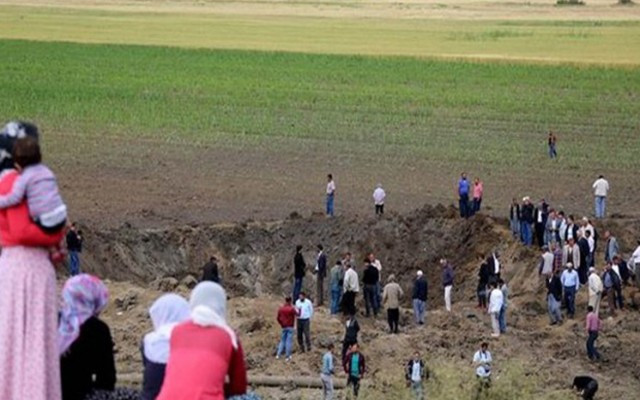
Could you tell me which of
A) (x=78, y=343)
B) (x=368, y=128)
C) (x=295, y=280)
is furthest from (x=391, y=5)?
(x=78, y=343)

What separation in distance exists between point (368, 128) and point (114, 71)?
19.7 metres

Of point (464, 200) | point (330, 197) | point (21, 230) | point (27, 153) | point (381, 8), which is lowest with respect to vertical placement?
point (21, 230)

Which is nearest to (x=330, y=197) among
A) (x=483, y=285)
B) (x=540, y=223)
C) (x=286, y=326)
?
(x=540, y=223)

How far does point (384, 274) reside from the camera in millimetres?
36438

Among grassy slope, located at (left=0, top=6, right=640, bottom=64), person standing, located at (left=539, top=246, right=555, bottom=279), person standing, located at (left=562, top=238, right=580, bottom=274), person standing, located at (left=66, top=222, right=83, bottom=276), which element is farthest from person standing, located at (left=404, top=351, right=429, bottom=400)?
grassy slope, located at (left=0, top=6, right=640, bottom=64)

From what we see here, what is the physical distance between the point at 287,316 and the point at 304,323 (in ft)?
2.59

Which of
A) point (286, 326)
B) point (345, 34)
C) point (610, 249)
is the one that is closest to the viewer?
point (286, 326)

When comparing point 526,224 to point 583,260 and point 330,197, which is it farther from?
point 330,197

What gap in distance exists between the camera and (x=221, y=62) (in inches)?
3039

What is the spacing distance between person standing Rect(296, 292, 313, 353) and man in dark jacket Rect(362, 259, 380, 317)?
399 centimetres

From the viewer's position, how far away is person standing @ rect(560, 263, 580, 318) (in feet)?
98.9

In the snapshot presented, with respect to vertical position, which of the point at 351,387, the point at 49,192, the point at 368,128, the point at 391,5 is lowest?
the point at 351,387

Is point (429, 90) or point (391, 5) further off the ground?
point (391, 5)

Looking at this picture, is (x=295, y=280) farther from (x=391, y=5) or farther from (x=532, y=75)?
(x=391, y=5)
